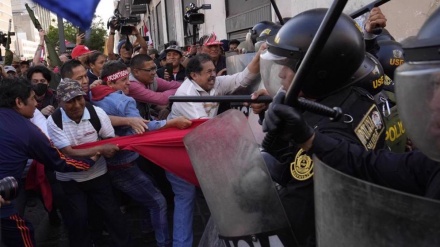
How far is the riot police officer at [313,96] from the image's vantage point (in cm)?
166

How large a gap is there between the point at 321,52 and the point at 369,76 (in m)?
0.61

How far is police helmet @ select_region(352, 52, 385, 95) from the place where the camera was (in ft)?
6.86

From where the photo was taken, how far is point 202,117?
3.57 meters

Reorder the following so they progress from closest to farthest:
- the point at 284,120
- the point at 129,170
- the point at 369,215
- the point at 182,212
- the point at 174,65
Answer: the point at 369,215, the point at 284,120, the point at 182,212, the point at 129,170, the point at 174,65

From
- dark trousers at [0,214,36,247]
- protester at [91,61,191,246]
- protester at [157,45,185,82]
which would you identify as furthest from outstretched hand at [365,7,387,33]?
protester at [157,45,185,82]

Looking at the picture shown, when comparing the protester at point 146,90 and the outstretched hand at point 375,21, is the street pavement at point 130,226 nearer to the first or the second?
the protester at point 146,90

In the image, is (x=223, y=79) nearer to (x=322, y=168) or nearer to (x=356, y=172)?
(x=356, y=172)

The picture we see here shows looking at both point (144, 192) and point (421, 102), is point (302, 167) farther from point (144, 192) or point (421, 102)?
point (144, 192)

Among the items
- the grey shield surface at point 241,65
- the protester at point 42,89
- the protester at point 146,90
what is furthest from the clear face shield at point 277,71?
the protester at point 42,89

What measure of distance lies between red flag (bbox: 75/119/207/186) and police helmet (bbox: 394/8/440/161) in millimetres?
2468

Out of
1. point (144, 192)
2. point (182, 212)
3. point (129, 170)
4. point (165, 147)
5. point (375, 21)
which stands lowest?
point (182, 212)

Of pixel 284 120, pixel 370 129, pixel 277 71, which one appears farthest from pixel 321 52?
pixel 284 120

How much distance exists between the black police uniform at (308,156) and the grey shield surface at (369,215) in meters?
0.57

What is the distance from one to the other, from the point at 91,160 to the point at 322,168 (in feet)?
9.25
